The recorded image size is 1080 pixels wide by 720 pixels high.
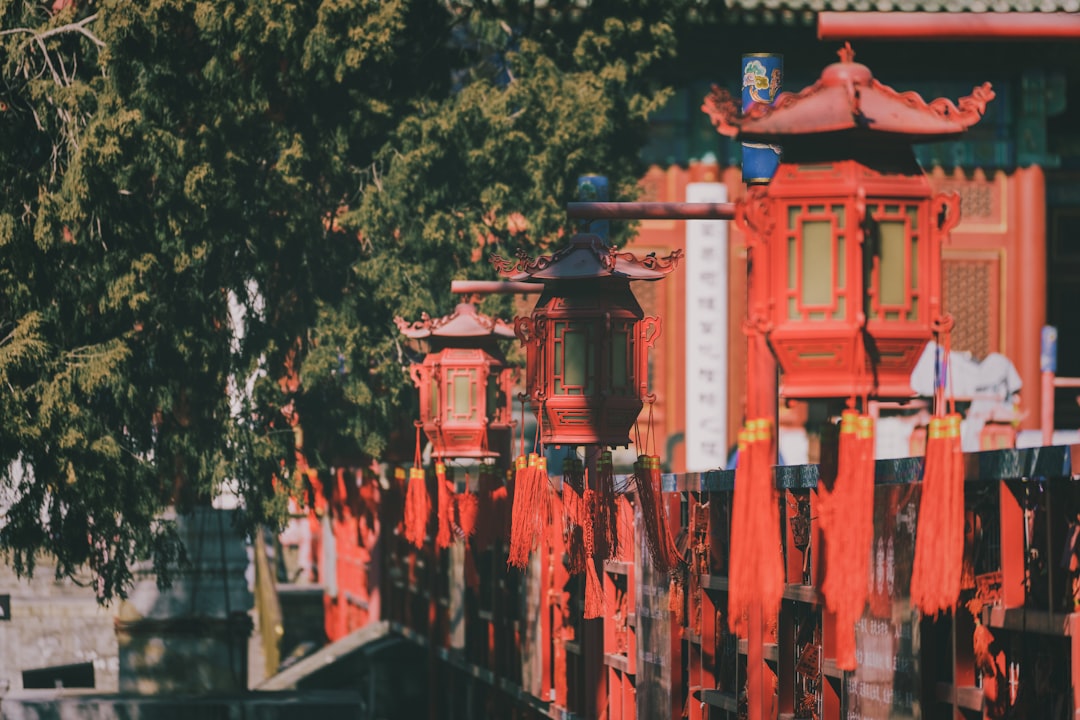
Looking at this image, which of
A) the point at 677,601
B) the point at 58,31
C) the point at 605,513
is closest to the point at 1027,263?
the point at 58,31

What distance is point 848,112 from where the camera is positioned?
8.05 meters

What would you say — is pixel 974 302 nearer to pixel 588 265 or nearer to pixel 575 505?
pixel 575 505

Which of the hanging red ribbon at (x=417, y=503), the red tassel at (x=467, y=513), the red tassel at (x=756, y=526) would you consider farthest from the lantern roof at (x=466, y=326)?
the red tassel at (x=756, y=526)

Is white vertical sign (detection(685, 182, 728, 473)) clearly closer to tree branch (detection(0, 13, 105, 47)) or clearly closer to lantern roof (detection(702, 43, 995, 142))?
tree branch (detection(0, 13, 105, 47))

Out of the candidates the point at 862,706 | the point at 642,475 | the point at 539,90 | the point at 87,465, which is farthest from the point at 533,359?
the point at 539,90

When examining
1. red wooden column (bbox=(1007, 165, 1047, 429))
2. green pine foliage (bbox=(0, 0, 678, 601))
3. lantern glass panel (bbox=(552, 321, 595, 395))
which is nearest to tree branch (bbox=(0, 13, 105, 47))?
green pine foliage (bbox=(0, 0, 678, 601))

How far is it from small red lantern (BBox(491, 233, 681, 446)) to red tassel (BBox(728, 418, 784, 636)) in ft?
17.1

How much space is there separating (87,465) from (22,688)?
829 centimetres

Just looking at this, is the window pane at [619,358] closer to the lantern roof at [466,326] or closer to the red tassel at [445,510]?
the lantern roof at [466,326]

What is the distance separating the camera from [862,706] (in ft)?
35.1

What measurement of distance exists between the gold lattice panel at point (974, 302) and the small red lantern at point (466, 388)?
45.7ft

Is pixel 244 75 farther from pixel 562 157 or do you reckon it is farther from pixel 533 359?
pixel 533 359

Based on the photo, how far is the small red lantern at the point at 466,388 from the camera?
18875 mm

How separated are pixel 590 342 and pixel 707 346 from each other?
12042 mm
